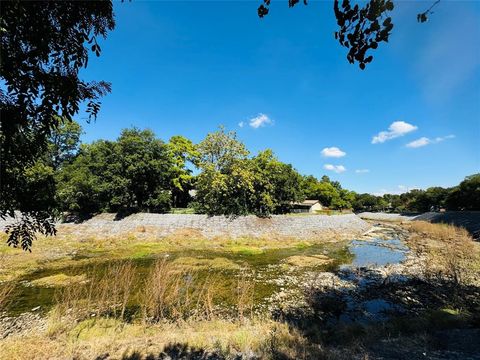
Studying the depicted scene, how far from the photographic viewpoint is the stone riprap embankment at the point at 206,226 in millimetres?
30234

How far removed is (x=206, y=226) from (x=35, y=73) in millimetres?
30835

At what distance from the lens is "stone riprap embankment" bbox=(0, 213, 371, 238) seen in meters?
30.2

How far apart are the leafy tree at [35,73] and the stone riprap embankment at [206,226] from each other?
28.0 metres

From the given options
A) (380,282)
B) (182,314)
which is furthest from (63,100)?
(380,282)

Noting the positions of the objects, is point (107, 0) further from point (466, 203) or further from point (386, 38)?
point (466, 203)

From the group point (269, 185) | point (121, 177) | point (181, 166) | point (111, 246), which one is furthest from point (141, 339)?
point (181, 166)

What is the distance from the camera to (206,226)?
3306 centimetres

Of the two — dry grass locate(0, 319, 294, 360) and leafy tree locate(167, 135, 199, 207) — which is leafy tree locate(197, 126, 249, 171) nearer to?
leafy tree locate(167, 135, 199, 207)

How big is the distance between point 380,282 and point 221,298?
30.6ft

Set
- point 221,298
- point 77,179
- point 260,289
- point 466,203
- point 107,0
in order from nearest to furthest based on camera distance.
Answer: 1. point 107,0
2. point 221,298
3. point 260,289
4. point 77,179
5. point 466,203

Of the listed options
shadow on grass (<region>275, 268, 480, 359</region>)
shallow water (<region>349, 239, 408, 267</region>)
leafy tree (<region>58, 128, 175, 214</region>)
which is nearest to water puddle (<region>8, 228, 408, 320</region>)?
shallow water (<region>349, 239, 408, 267</region>)

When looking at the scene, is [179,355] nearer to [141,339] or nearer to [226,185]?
[141,339]

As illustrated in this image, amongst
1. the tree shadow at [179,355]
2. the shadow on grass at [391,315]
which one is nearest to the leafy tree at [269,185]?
the shadow on grass at [391,315]

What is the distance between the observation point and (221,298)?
12500mm
